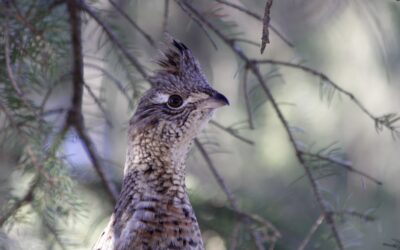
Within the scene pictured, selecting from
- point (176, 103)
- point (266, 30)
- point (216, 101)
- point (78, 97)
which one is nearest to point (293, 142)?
point (216, 101)

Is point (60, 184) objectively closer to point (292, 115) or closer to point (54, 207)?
point (54, 207)

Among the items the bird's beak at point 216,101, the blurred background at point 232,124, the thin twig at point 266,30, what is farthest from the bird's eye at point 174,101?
the thin twig at point 266,30

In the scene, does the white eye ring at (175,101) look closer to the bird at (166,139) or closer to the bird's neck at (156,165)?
the bird at (166,139)

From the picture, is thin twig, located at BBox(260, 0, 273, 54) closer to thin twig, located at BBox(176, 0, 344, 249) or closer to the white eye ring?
thin twig, located at BBox(176, 0, 344, 249)

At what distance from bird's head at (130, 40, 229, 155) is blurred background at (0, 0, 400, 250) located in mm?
147

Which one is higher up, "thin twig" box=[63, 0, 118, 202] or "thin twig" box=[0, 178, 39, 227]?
"thin twig" box=[63, 0, 118, 202]

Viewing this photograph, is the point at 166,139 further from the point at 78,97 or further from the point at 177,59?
the point at 78,97

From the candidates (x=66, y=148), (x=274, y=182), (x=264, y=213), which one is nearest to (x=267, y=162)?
(x=274, y=182)

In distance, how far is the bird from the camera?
308 cm

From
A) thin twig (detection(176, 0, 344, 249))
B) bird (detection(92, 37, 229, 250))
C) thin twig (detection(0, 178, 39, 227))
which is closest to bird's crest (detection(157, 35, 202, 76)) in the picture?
bird (detection(92, 37, 229, 250))

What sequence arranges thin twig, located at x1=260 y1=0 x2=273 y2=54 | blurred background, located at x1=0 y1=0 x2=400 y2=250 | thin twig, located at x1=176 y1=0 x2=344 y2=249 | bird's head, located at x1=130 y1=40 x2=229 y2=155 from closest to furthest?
thin twig, located at x1=260 y1=0 x2=273 y2=54 → thin twig, located at x1=176 y1=0 x2=344 y2=249 → blurred background, located at x1=0 y1=0 x2=400 y2=250 → bird's head, located at x1=130 y1=40 x2=229 y2=155

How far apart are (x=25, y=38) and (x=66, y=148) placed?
51cm

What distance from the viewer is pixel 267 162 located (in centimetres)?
556

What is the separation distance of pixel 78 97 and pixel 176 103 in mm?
452
